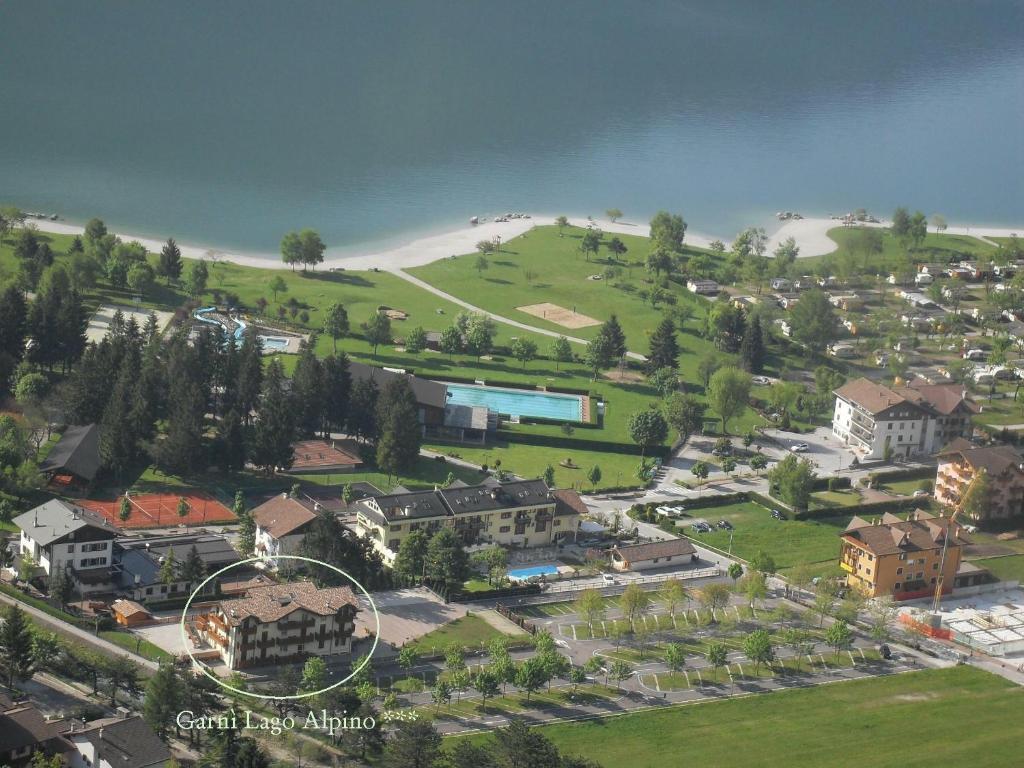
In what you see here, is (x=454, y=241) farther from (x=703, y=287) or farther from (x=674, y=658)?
(x=674, y=658)

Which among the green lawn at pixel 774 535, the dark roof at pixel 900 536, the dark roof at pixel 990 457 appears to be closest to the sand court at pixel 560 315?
the green lawn at pixel 774 535

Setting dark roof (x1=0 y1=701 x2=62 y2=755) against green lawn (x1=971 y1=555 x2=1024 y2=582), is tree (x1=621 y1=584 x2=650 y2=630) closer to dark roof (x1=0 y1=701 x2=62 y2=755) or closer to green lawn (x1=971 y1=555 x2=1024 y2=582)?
green lawn (x1=971 y1=555 x2=1024 y2=582)

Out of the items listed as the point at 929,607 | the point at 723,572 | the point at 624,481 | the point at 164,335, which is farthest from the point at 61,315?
the point at 929,607

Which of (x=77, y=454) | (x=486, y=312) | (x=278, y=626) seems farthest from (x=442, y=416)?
(x=278, y=626)

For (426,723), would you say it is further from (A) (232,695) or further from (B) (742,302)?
(B) (742,302)

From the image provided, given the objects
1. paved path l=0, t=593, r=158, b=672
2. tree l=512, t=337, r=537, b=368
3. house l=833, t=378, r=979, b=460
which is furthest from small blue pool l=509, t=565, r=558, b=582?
tree l=512, t=337, r=537, b=368

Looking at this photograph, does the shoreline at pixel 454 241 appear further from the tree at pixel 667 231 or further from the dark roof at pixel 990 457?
the dark roof at pixel 990 457
